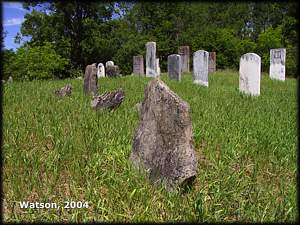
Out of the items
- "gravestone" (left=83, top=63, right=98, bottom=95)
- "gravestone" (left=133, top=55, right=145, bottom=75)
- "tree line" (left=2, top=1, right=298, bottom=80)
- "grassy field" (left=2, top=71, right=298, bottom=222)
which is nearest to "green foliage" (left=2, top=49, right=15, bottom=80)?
"tree line" (left=2, top=1, right=298, bottom=80)

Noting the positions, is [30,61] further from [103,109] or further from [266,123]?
[266,123]

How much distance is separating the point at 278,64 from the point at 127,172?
14721 mm

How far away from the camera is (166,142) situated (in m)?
3.63

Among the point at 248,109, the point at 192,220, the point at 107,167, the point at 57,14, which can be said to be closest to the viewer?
the point at 192,220

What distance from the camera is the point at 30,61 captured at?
27.2m

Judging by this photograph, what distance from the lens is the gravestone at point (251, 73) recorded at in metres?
9.65

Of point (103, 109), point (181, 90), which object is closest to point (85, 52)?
point (181, 90)

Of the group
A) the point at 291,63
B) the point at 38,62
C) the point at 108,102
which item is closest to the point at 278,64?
the point at 291,63

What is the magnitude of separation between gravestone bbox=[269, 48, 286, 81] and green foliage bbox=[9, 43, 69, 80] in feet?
55.7

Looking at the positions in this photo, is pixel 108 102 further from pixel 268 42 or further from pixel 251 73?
pixel 268 42

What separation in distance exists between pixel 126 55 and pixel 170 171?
109 ft

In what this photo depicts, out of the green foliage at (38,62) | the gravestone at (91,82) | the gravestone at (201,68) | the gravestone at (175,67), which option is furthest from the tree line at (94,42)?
the gravestone at (91,82)

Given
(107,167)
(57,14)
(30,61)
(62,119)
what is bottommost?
(107,167)

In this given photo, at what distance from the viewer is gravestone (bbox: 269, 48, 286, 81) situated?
1634cm
